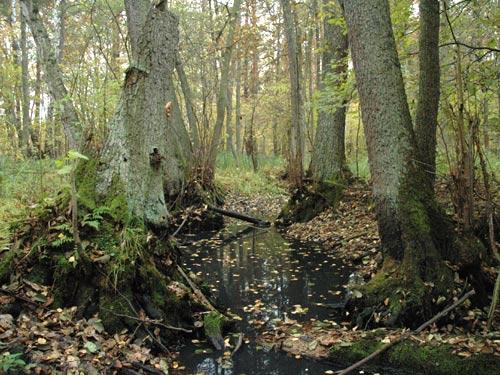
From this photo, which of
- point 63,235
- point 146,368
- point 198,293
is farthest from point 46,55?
point 146,368

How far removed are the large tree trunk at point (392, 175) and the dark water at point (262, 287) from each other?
3.41 ft

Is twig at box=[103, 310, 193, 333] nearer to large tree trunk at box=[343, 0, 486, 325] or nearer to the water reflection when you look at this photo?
the water reflection

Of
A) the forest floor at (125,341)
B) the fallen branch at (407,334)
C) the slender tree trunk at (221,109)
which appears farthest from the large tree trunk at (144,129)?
the slender tree trunk at (221,109)

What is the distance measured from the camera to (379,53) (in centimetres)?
452

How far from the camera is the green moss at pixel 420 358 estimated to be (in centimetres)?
314

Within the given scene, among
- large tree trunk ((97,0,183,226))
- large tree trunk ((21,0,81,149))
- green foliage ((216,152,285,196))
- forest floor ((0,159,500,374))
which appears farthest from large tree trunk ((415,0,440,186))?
green foliage ((216,152,285,196))

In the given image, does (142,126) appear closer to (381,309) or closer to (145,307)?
(145,307)

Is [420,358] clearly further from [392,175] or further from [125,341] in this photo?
[125,341]

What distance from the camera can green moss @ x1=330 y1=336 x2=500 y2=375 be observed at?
314cm

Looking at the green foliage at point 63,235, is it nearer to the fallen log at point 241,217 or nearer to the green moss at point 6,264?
the green moss at point 6,264

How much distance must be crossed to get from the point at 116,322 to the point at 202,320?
849 millimetres

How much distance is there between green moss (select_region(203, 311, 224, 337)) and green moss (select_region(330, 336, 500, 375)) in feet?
3.49

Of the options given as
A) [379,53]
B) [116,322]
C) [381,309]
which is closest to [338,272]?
[381,309]

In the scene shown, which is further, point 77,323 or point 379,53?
point 379,53
